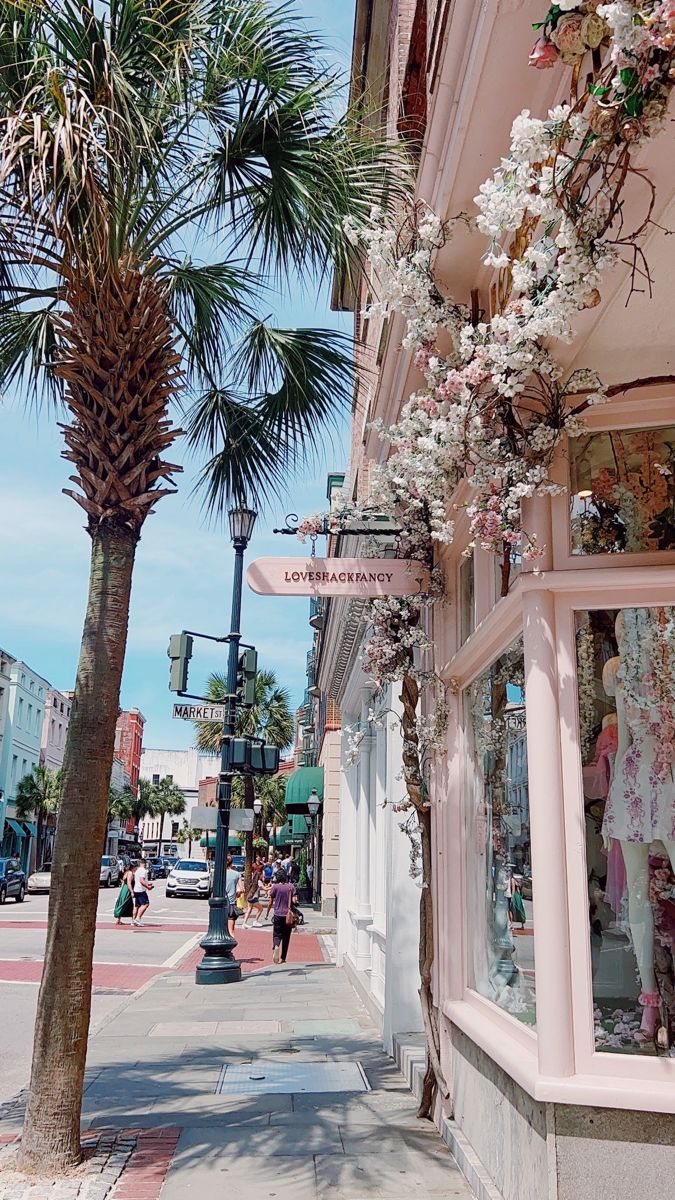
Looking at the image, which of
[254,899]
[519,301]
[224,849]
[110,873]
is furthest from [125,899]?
[110,873]

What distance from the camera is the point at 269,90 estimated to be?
5.79 m

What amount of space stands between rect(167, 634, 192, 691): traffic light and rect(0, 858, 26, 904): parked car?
2124 cm

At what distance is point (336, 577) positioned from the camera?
6.40 m

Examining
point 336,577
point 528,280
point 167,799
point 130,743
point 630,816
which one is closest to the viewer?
point 528,280

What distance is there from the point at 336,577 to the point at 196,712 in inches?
317

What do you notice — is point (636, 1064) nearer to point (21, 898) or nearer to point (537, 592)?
point (537, 592)

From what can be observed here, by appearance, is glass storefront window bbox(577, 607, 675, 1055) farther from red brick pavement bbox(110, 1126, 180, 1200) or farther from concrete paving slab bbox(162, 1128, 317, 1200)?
red brick pavement bbox(110, 1126, 180, 1200)

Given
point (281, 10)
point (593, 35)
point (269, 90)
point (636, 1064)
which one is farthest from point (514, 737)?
point (281, 10)

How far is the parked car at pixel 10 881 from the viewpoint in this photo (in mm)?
32531

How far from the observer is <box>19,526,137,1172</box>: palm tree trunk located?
5188mm

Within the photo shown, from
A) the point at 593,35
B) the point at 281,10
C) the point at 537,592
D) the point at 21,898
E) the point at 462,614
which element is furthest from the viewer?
the point at 21,898

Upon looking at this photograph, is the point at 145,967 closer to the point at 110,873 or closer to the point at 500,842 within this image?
the point at 500,842

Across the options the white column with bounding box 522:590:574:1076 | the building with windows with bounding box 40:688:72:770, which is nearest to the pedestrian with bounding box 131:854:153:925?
the white column with bounding box 522:590:574:1076

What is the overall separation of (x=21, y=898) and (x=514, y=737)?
3275 cm
